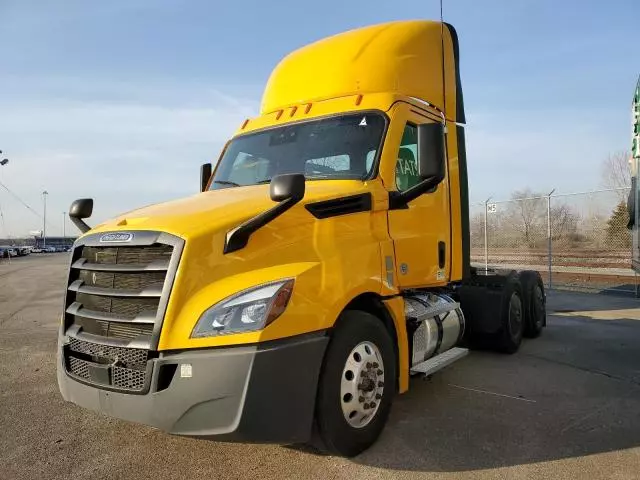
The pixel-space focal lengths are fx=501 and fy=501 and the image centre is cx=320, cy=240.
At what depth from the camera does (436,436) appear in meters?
3.93

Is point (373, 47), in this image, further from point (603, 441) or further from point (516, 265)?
point (516, 265)

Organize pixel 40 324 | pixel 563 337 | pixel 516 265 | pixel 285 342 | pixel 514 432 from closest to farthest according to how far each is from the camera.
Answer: pixel 285 342 → pixel 514 432 → pixel 563 337 → pixel 40 324 → pixel 516 265

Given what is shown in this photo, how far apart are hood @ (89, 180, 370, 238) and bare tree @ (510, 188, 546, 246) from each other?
476 inches

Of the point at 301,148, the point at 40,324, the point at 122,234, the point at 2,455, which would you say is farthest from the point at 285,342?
the point at 40,324

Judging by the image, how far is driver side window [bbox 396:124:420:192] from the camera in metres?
4.43

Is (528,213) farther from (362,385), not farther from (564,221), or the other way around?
(362,385)

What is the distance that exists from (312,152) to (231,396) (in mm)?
2338

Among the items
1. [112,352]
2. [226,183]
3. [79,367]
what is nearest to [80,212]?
[226,183]

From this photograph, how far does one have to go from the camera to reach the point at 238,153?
5043mm

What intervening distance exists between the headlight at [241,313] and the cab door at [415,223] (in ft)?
5.11

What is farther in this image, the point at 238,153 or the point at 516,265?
the point at 516,265

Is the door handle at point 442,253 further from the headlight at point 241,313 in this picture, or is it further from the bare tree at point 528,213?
the bare tree at point 528,213

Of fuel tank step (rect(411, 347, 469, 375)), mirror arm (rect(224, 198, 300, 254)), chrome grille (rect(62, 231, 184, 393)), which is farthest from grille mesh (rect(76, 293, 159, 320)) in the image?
fuel tank step (rect(411, 347, 469, 375))

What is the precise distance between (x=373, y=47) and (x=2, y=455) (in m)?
4.73
